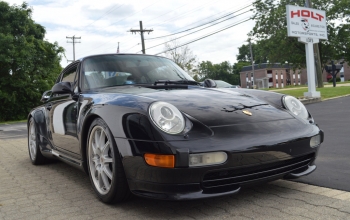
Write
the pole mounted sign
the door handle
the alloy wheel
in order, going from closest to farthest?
the alloy wheel → the door handle → the pole mounted sign

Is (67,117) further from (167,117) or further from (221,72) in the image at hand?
(221,72)

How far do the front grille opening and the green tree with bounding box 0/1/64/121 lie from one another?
27.3 meters

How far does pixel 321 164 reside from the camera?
396 cm

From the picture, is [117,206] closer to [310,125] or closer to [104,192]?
[104,192]

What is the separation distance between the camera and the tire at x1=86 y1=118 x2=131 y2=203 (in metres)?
2.69

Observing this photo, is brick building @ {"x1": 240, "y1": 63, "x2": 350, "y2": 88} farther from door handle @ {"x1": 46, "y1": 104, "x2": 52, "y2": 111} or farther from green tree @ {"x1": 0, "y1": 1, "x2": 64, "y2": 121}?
door handle @ {"x1": 46, "y1": 104, "x2": 52, "y2": 111}

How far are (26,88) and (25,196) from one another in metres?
27.5

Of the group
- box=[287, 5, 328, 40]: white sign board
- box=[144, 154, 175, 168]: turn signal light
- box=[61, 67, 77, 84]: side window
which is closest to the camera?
box=[144, 154, 175, 168]: turn signal light

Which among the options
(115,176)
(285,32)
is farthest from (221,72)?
(115,176)

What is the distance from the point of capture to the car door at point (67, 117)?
3.54 metres

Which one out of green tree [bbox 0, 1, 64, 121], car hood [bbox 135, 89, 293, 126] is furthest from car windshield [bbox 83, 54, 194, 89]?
green tree [bbox 0, 1, 64, 121]

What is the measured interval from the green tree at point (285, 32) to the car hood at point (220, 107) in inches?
1418

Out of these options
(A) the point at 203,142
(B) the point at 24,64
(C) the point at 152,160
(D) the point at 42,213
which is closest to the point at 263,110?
(A) the point at 203,142

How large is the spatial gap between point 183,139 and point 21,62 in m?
28.1
